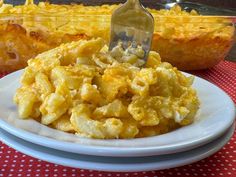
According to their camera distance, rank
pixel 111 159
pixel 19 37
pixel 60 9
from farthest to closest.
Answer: pixel 60 9 < pixel 19 37 < pixel 111 159

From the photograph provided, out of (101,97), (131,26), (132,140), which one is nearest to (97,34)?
(131,26)

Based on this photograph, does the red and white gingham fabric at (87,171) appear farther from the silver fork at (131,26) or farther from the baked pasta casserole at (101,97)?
the silver fork at (131,26)

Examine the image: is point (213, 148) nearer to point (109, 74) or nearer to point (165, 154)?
point (165, 154)

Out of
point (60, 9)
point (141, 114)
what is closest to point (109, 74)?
point (141, 114)

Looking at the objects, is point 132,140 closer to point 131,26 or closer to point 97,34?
point 131,26

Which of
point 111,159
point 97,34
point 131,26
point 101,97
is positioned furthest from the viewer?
point 97,34

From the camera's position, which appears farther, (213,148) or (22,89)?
(22,89)
